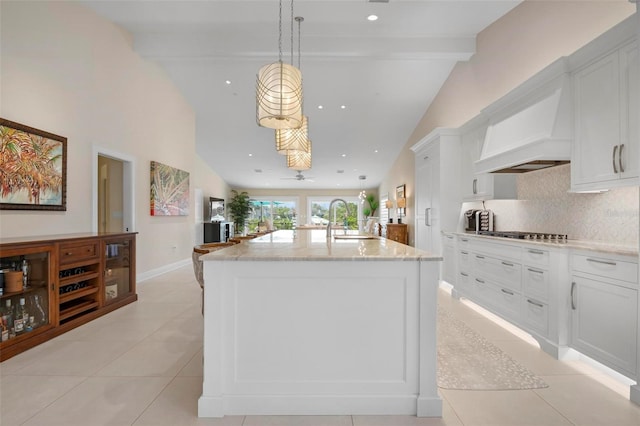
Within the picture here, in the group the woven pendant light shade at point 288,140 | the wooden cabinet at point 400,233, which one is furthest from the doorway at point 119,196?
the wooden cabinet at point 400,233

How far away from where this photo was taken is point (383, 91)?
270 inches

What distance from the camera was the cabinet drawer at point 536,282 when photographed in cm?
285

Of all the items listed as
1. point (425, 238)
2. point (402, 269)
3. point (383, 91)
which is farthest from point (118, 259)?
point (383, 91)

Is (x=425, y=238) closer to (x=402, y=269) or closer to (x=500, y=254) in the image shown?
(x=500, y=254)

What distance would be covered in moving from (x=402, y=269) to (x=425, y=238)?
434 cm

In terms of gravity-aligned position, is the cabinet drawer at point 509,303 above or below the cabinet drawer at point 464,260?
below

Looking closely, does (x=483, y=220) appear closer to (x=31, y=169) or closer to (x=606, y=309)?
(x=606, y=309)

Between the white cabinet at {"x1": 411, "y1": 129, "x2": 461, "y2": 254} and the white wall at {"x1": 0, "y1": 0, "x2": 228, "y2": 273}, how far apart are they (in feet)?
15.3

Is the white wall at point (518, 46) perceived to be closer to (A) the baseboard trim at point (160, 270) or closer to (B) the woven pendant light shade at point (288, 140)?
(B) the woven pendant light shade at point (288, 140)

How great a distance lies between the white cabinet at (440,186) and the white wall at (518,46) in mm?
585

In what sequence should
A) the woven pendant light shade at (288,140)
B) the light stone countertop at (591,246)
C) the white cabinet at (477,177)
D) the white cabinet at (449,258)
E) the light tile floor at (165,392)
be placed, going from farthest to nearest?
the white cabinet at (449,258) < the white cabinet at (477,177) < the woven pendant light shade at (288,140) < the light stone countertop at (591,246) < the light tile floor at (165,392)

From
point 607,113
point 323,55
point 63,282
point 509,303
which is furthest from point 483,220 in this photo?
point 63,282

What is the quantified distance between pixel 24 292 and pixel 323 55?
14.9 ft

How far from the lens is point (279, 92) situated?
255 cm
